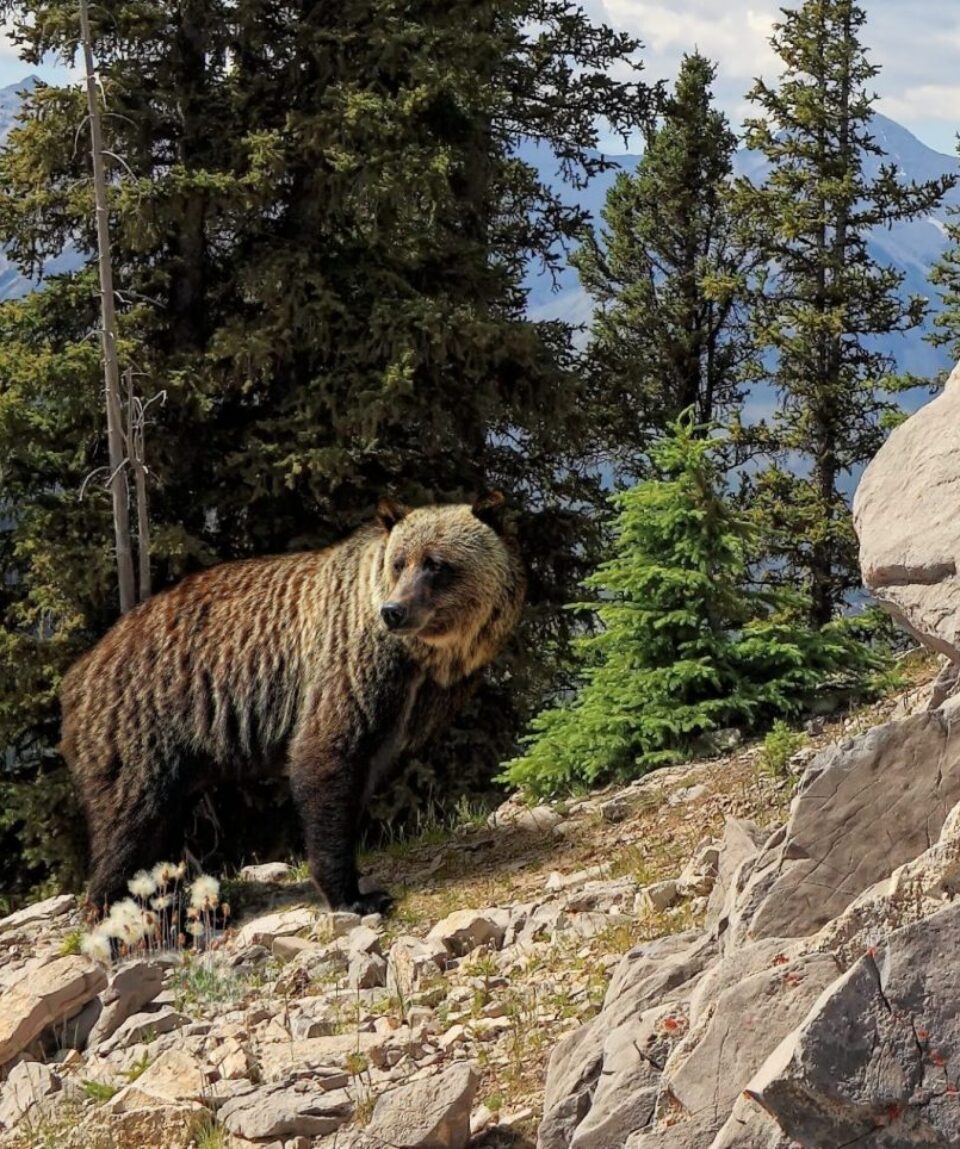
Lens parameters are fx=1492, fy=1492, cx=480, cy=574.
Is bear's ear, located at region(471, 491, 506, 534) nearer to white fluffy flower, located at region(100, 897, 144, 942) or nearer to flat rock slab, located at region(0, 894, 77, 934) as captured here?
white fluffy flower, located at region(100, 897, 144, 942)

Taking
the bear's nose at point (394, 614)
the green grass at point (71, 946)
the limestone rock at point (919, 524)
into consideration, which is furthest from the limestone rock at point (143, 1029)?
the limestone rock at point (919, 524)

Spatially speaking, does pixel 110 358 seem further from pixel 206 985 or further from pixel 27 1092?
pixel 27 1092

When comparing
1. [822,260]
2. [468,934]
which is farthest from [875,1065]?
[822,260]

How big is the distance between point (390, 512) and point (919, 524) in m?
4.54

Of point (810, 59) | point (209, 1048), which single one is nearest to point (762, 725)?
point (209, 1048)

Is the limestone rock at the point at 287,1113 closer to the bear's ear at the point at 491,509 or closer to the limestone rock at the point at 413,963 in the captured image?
the limestone rock at the point at 413,963

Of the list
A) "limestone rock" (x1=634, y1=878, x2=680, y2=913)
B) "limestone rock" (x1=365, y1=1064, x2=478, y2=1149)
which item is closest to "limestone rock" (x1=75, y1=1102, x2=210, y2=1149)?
"limestone rock" (x1=365, y1=1064, x2=478, y2=1149)

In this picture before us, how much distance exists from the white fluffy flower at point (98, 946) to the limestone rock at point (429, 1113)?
132 inches

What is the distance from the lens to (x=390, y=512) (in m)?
8.89

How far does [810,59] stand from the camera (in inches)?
824

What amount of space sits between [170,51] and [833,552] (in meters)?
10.8

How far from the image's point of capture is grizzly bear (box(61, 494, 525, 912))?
8781 mm

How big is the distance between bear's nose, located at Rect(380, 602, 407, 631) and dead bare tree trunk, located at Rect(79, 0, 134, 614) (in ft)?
11.6

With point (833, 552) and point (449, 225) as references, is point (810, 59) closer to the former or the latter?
point (833, 552)
